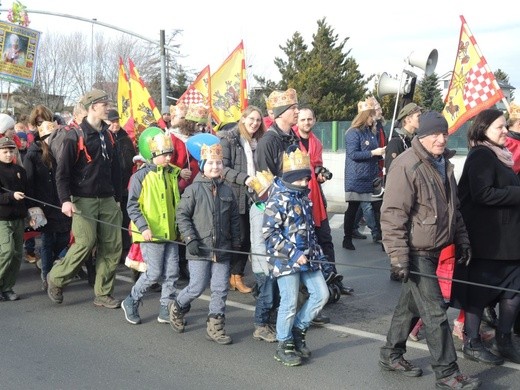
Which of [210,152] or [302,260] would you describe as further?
[210,152]

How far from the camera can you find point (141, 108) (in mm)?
10555

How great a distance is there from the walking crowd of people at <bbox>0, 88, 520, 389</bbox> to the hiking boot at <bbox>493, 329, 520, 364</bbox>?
0.4 inches

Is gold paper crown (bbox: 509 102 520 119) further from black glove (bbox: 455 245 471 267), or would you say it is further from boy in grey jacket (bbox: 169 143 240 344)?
boy in grey jacket (bbox: 169 143 240 344)

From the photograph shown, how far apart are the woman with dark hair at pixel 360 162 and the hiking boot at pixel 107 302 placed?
3862 millimetres

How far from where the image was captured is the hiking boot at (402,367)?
15.9 feet

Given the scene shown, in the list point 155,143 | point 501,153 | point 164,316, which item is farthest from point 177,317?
point 501,153


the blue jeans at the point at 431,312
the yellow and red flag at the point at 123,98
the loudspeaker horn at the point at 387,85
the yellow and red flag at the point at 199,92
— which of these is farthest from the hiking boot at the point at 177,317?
the loudspeaker horn at the point at 387,85

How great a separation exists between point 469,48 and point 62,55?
41.8 metres

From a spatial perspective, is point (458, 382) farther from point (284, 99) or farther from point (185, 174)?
point (185, 174)

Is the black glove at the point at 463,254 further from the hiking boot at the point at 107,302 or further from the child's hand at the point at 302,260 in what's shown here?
the hiking boot at the point at 107,302

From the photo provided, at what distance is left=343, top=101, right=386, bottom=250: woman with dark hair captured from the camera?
913cm

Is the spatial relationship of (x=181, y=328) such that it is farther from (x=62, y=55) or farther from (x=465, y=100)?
(x=62, y=55)

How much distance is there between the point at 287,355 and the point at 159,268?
5.18 feet

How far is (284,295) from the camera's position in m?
5.12
